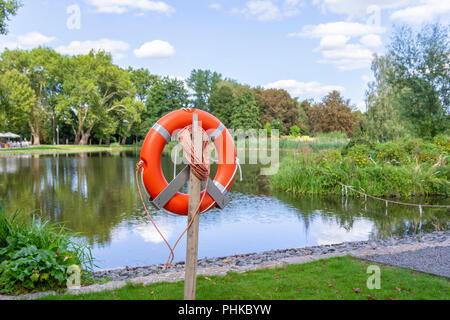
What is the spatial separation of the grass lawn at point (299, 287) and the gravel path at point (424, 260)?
0.82 feet

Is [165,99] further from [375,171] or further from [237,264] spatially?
[237,264]

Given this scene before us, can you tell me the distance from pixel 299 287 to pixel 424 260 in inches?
72.6

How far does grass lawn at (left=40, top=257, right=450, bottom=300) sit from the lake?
1715mm

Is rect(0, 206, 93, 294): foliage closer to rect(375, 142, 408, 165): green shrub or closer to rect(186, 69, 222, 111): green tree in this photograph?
rect(375, 142, 408, 165): green shrub

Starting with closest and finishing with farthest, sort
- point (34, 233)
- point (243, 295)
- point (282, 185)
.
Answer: point (243, 295)
point (34, 233)
point (282, 185)

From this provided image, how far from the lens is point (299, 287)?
3.08 meters

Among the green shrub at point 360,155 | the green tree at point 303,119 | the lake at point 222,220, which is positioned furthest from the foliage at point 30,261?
the green tree at point 303,119

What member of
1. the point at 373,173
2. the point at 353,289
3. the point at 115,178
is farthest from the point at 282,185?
the point at 353,289

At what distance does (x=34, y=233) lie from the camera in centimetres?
378

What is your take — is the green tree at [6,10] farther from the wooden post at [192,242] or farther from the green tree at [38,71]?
the green tree at [38,71]

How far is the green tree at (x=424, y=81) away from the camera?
495 inches

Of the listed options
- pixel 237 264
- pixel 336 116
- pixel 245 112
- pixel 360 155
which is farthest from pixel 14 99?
pixel 237 264
